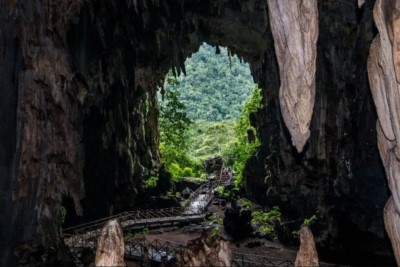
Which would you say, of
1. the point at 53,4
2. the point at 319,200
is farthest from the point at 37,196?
the point at 319,200

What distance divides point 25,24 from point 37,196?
4.24 m

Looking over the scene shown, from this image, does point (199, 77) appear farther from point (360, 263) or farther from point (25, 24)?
point (25, 24)

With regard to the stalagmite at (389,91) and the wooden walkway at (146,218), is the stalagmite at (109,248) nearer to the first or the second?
the stalagmite at (389,91)

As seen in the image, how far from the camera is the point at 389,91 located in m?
8.79

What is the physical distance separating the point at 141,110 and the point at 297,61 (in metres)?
18.3

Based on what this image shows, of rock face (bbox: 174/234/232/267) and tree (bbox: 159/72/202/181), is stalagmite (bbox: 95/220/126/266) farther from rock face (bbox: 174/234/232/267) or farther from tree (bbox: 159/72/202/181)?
tree (bbox: 159/72/202/181)

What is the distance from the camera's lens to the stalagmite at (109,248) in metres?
7.16

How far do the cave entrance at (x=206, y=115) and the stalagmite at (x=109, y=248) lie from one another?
1843 centimetres

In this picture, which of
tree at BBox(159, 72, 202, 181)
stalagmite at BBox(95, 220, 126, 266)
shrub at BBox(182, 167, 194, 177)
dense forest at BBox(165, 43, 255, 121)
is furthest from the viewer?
dense forest at BBox(165, 43, 255, 121)

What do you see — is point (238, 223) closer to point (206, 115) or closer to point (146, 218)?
point (146, 218)

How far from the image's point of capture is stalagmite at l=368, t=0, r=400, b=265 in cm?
837

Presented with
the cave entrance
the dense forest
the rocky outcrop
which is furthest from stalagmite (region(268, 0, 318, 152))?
the dense forest

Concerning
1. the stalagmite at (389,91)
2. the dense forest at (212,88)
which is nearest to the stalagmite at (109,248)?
the stalagmite at (389,91)

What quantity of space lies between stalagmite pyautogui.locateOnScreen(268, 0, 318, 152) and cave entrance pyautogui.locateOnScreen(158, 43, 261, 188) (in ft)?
51.3
